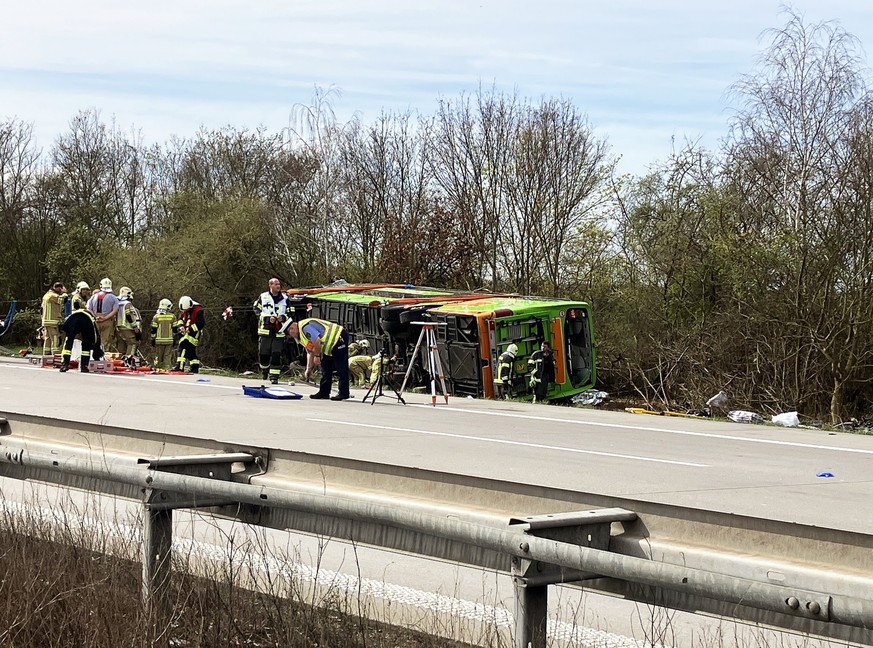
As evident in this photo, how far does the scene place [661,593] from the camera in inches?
132

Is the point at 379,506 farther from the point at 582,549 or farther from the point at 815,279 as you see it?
the point at 815,279

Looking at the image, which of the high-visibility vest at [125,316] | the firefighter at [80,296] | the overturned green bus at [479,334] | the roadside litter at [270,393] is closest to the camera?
the roadside litter at [270,393]

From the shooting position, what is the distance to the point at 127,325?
2906 centimetres

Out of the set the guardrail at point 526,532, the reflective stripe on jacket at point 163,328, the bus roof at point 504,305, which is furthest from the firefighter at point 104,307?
the guardrail at point 526,532

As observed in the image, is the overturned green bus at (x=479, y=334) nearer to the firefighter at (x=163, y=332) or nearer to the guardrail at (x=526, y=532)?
the firefighter at (x=163, y=332)

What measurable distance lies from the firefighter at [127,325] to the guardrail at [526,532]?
24261mm

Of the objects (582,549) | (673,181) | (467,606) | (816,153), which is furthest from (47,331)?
(582,549)

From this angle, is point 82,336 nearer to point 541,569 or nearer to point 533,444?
point 533,444

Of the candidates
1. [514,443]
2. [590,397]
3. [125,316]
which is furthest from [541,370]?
[125,316]

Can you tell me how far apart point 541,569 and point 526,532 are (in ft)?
0.42

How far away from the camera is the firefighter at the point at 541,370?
2405cm

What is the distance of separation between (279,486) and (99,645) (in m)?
0.91

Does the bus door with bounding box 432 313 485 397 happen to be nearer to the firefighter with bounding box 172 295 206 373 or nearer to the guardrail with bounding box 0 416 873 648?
the firefighter with bounding box 172 295 206 373

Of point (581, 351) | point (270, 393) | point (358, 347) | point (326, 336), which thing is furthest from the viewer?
point (358, 347)
